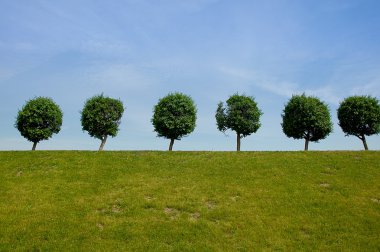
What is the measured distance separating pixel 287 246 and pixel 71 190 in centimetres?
1962

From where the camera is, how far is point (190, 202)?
28875 mm

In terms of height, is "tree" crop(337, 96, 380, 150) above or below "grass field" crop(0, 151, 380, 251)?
above

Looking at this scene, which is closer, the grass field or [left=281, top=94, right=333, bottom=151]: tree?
the grass field

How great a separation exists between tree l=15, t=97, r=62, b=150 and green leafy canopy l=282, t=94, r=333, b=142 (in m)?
45.3

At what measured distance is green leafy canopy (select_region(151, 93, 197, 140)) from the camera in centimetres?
6562

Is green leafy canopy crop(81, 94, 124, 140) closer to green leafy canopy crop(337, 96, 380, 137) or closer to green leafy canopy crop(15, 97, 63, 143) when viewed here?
green leafy canopy crop(15, 97, 63, 143)

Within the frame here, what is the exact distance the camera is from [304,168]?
38.5 meters

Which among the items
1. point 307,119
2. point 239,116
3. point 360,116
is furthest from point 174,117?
point 360,116

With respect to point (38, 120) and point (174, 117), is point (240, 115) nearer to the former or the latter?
point (174, 117)

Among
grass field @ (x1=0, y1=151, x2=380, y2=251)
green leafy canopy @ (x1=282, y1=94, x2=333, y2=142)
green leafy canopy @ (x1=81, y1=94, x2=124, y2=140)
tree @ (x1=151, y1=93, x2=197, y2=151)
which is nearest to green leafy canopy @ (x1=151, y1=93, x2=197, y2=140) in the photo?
tree @ (x1=151, y1=93, x2=197, y2=151)

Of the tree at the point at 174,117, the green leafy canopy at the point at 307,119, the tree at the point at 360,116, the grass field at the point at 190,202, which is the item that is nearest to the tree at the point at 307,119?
the green leafy canopy at the point at 307,119

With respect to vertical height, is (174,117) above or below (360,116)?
below

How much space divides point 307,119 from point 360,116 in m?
10.6

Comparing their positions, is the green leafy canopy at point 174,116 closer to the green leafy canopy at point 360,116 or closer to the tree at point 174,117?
the tree at point 174,117
